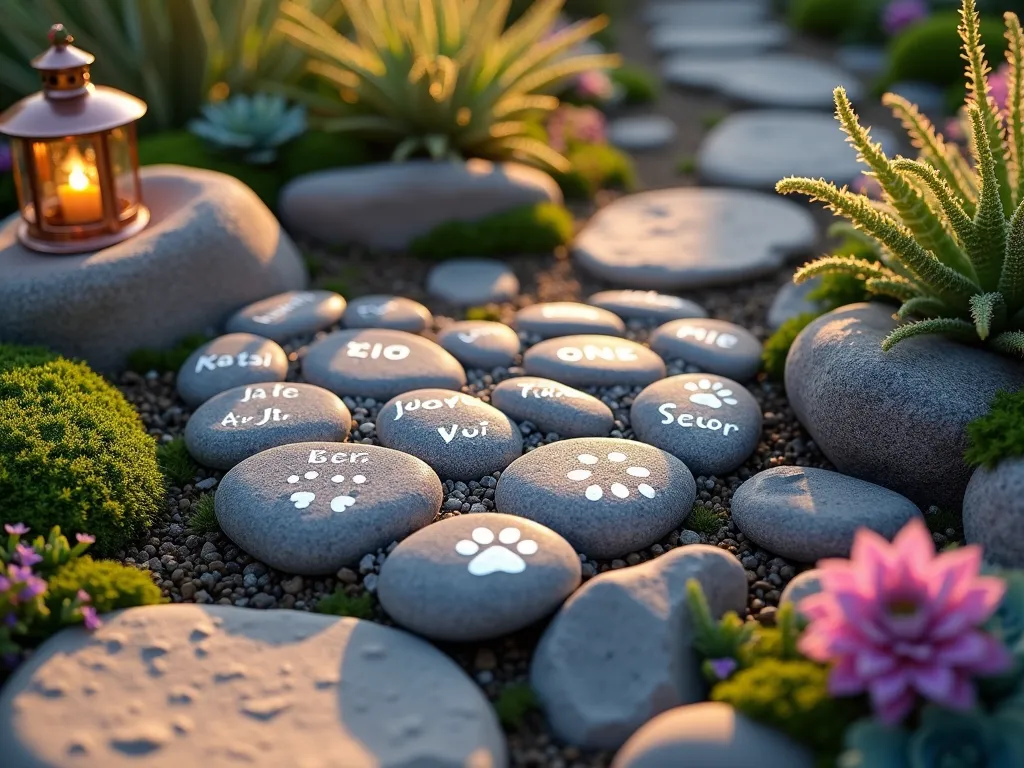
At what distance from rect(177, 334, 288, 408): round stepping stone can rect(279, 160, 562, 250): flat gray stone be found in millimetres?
1380

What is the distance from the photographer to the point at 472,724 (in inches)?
101

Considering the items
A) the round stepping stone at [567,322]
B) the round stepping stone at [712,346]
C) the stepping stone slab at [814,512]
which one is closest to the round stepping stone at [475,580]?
the stepping stone slab at [814,512]

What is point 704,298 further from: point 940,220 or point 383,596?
point 383,596

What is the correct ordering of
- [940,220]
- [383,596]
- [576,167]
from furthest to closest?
[576,167], [940,220], [383,596]

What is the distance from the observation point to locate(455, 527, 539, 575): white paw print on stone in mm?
2904

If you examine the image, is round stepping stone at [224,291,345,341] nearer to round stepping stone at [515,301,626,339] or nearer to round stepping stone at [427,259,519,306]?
round stepping stone at [427,259,519,306]

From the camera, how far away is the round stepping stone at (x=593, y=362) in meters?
4.07


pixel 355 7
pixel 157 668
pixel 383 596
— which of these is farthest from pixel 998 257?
pixel 355 7

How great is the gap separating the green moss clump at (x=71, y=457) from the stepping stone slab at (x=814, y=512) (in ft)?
6.54

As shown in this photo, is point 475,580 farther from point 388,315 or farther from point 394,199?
point 394,199

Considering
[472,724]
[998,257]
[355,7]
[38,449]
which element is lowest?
[472,724]

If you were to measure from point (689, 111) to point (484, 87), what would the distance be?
2.54 meters

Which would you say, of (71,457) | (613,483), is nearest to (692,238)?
(613,483)

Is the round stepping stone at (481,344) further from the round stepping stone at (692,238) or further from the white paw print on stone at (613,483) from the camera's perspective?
the round stepping stone at (692,238)
